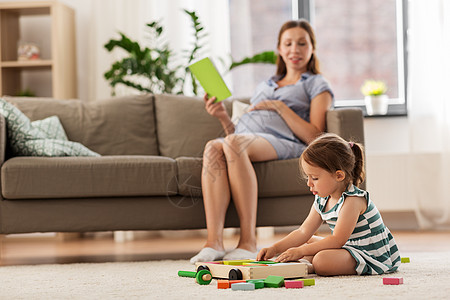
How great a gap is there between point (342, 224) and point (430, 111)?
2.28 m

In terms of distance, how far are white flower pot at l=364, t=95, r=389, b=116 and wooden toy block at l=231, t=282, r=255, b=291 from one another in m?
2.68

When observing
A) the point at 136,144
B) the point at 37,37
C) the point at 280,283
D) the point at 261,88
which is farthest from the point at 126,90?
the point at 280,283

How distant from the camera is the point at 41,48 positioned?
434 cm

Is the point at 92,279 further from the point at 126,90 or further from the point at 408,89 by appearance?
the point at 408,89

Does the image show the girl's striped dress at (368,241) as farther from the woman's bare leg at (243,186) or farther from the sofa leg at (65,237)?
the sofa leg at (65,237)

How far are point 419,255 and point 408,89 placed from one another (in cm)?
171

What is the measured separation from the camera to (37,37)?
4.32m

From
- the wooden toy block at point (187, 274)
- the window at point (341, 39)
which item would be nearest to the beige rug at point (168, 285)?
the wooden toy block at point (187, 274)

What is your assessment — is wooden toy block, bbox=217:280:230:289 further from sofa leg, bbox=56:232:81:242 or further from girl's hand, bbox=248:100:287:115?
sofa leg, bbox=56:232:81:242

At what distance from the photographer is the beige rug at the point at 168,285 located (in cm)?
155

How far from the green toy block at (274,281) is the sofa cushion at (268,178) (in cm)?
88

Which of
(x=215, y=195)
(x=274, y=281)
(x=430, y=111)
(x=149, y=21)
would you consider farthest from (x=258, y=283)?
(x=149, y=21)

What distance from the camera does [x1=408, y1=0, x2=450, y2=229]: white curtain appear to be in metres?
3.84

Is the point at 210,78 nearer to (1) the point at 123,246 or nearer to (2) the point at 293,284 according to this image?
(2) the point at 293,284
